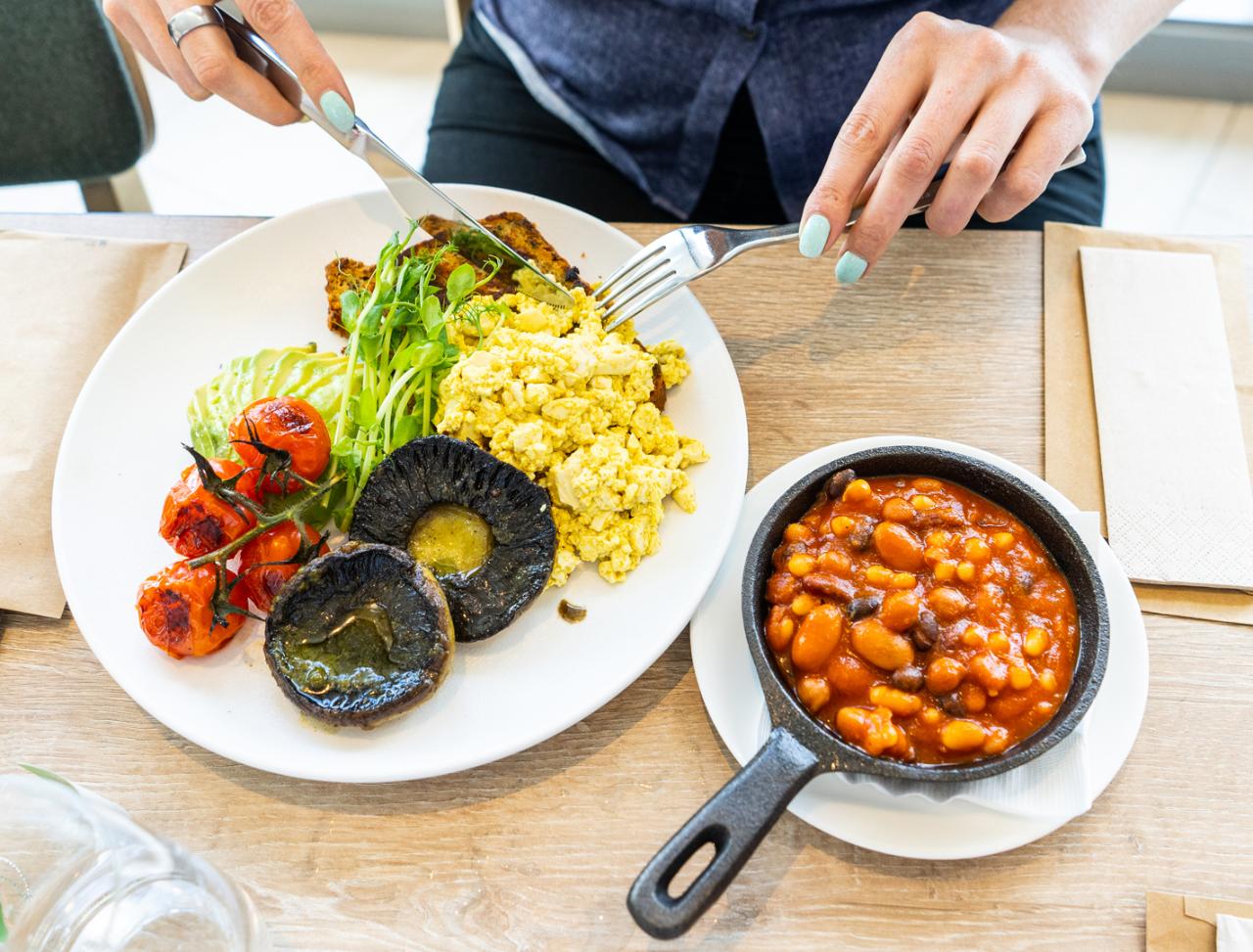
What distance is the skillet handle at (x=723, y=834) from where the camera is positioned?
1263mm

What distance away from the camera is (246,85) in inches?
73.4

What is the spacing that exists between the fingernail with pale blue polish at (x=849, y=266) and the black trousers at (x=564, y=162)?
812 millimetres

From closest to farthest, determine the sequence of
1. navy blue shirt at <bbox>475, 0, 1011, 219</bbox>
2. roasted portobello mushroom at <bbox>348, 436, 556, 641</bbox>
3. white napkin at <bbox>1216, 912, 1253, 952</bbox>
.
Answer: white napkin at <bbox>1216, 912, 1253, 952</bbox>
roasted portobello mushroom at <bbox>348, 436, 556, 641</bbox>
navy blue shirt at <bbox>475, 0, 1011, 219</bbox>

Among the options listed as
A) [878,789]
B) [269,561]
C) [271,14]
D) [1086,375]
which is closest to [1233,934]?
[878,789]

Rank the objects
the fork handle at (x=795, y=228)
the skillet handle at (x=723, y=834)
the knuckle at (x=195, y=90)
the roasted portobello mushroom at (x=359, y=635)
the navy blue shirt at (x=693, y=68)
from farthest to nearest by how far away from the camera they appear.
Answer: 1. the navy blue shirt at (x=693, y=68)
2. the knuckle at (x=195, y=90)
3. the fork handle at (x=795, y=228)
4. the roasted portobello mushroom at (x=359, y=635)
5. the skillet handle at (x=723, y=834)

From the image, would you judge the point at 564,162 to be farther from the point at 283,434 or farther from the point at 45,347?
the point at 45,347

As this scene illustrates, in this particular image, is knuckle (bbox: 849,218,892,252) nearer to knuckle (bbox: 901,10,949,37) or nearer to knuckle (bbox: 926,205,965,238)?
knuckle (bbox: 926,205,965,238)

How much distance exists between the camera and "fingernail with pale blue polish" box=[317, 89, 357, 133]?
71.2 inches

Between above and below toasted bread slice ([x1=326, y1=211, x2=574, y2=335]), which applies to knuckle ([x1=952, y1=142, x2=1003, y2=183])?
above

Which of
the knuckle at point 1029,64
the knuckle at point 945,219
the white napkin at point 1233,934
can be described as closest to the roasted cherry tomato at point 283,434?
the knuckle at point 945,219

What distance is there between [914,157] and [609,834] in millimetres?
1345

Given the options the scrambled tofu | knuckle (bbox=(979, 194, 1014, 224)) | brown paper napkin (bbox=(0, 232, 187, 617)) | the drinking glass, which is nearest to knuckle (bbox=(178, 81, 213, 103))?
brown paper napkin (bbox=(0, 232, 187, 617))

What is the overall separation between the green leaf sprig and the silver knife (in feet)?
0.20

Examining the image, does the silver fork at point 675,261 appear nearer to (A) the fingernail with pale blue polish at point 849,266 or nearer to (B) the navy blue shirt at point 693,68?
(A) the fingernail with pale blue polish at point 849,266
